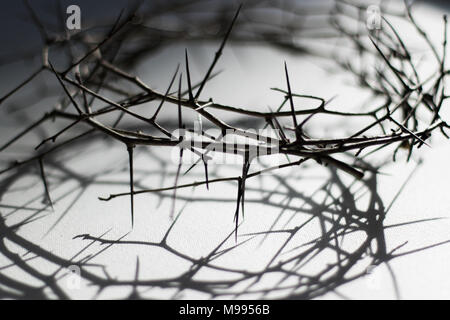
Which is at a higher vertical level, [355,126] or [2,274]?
[355,126]

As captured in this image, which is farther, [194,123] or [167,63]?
[167,63]

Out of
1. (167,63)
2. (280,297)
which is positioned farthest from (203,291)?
(167,63)

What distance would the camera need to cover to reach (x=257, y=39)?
0.70 m

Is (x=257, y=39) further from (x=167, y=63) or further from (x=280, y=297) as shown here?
(x=280, y=297)

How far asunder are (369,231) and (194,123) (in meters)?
0.24

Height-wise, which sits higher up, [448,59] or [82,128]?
[448,59]
